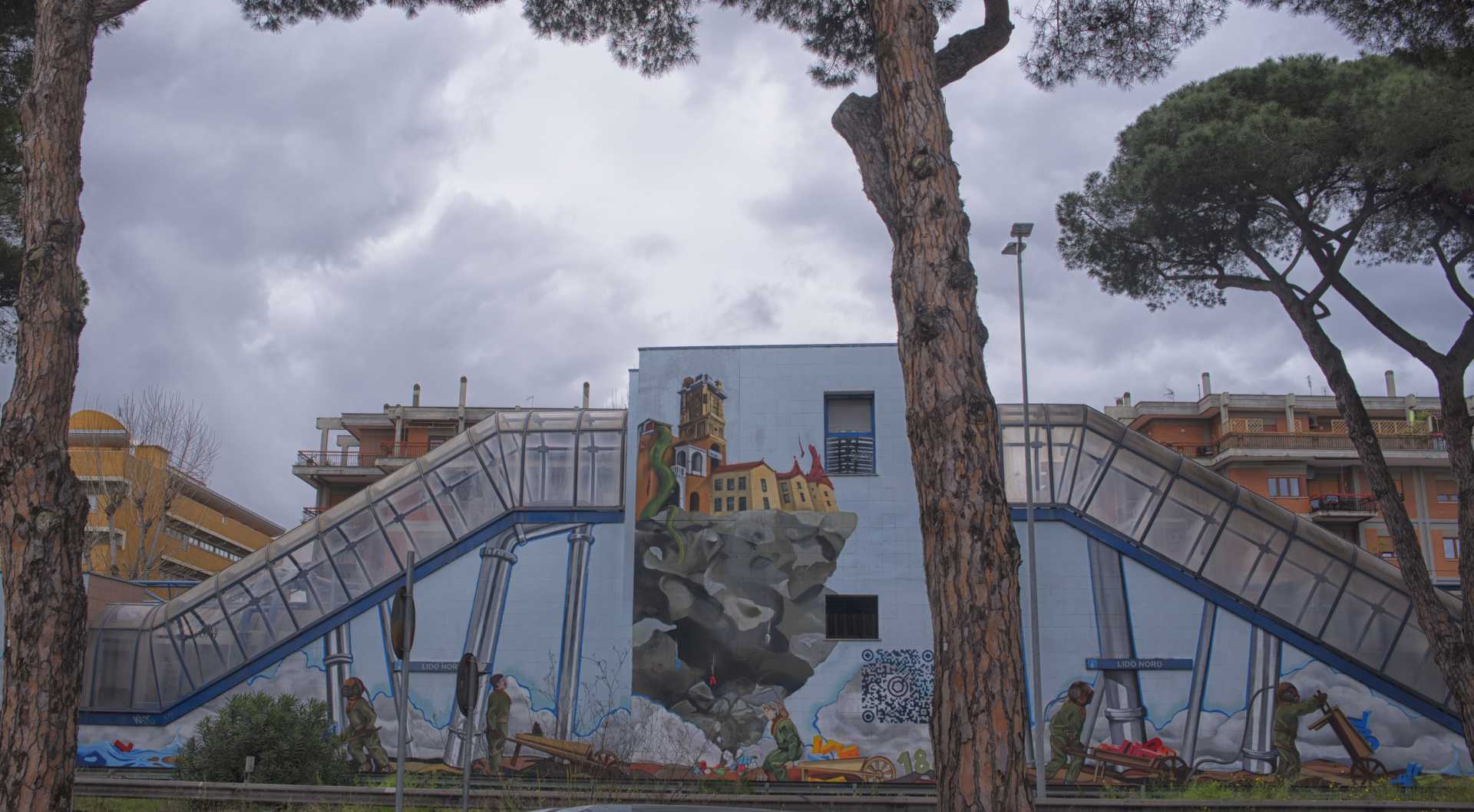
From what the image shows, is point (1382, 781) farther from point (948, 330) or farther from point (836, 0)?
point (948, 330)

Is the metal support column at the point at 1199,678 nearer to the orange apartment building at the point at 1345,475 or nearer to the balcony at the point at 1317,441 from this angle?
the orange apartment building at the point at 1345,475

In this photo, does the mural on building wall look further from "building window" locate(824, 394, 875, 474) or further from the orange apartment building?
the orange apartment building

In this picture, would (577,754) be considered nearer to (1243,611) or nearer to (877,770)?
(877,770)

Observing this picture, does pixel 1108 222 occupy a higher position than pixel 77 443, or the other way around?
pixel 1108 222

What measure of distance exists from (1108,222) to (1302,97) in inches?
149

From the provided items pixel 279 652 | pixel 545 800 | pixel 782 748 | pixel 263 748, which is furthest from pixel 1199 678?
pixel 279 652

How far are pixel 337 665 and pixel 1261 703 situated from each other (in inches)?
642

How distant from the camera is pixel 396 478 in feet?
71.2

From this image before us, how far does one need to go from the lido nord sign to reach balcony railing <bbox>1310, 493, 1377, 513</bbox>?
86.2ft

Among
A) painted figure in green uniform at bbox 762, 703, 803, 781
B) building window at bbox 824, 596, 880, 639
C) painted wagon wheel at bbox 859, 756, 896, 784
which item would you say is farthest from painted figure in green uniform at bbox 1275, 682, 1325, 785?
painted figure in green uniform at bbox 762, 703, 803, 781

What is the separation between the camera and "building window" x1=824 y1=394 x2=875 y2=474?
21.3m

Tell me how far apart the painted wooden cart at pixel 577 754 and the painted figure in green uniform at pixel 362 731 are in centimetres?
244

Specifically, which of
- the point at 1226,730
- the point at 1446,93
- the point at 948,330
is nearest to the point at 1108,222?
the point at 1446,93

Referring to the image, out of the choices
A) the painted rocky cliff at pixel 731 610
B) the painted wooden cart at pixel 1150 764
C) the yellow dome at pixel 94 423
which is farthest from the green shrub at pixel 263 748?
the yellow dome at pixel 94 423
